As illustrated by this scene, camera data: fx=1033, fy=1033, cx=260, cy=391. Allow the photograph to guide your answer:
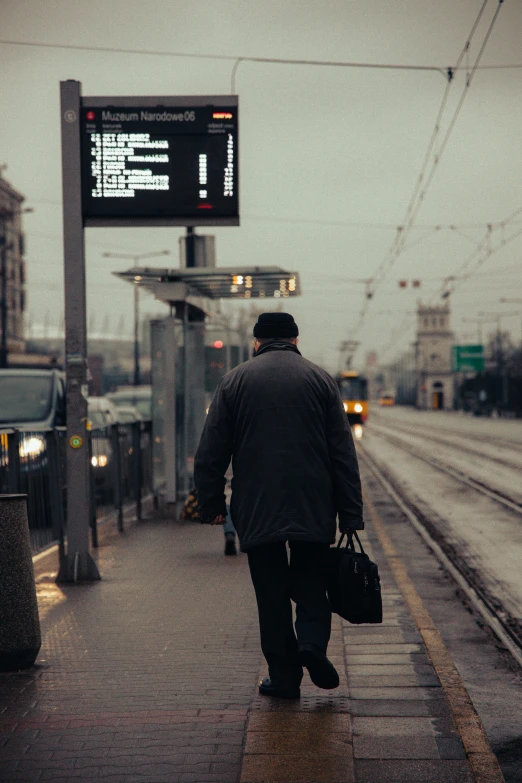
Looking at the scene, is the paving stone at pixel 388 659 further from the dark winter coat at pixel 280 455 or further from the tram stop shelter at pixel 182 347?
the tram stop shelter at pixel 182 347

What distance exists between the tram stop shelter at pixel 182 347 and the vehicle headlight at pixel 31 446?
2.98 metres

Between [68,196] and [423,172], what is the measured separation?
1923 centimetres

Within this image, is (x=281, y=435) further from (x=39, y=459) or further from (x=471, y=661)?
(x=39, y=459)

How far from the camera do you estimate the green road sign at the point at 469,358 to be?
88688 mm

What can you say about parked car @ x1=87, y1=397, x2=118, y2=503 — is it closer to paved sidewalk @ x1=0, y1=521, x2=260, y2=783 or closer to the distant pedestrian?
the distant pedestrian

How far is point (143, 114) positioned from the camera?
29.8 ft

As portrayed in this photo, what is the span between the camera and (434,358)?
466 feet

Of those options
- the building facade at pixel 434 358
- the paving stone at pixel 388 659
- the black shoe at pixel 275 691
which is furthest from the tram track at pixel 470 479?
the building facade at pixel 434 358

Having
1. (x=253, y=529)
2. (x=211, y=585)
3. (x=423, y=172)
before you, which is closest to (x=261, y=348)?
(x=253, y=529)

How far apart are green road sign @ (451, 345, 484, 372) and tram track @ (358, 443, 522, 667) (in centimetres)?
7307

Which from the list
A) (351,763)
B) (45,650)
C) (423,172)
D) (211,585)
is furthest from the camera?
(423,172)

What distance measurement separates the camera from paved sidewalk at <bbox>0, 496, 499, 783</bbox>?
4.06 meters

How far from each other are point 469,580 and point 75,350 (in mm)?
4057

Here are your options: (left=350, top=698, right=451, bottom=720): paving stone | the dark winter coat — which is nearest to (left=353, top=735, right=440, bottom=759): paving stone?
(left=350, top=698, right=451, bottom=720): paving stone
